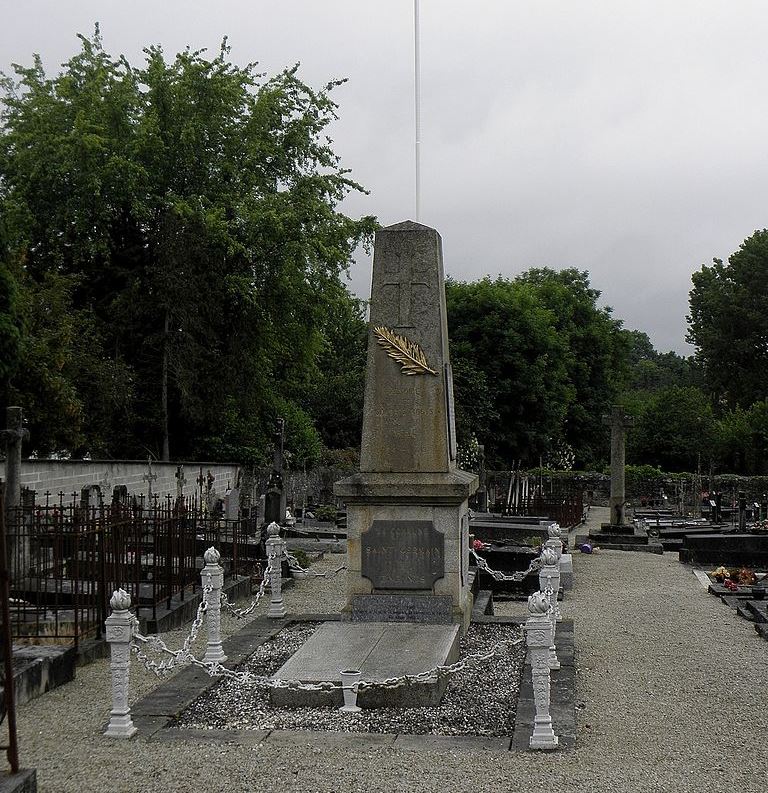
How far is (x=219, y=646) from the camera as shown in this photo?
31.4ft

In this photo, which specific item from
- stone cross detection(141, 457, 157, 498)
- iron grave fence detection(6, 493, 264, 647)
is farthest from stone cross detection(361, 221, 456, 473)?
stone cross detection(141, 457, 157, 498)

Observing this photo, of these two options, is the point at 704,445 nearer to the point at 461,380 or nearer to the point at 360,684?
the point at 461,380

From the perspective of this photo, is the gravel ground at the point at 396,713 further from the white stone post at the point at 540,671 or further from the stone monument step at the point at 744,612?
the stone monument step at the point at 744,612

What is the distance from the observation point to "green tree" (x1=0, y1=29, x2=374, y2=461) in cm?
2878

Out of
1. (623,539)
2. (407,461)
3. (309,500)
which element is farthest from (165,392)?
(407,461)

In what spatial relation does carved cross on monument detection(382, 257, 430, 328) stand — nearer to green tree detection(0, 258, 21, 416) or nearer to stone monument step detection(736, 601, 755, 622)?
stone monument step detection(736, 601, 755, 622)

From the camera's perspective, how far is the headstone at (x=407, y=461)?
10070mm

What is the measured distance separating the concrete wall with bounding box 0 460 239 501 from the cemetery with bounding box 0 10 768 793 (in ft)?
0.36

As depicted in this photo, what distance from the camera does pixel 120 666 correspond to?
7.44 meters

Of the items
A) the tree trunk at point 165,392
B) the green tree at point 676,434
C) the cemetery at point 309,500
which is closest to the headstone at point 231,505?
the cemetery at point 309,500

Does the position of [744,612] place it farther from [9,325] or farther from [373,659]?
[9,325]

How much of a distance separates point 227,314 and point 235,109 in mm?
6640

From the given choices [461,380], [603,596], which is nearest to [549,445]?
[461,380]

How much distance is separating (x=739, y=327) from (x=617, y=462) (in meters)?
28.7
